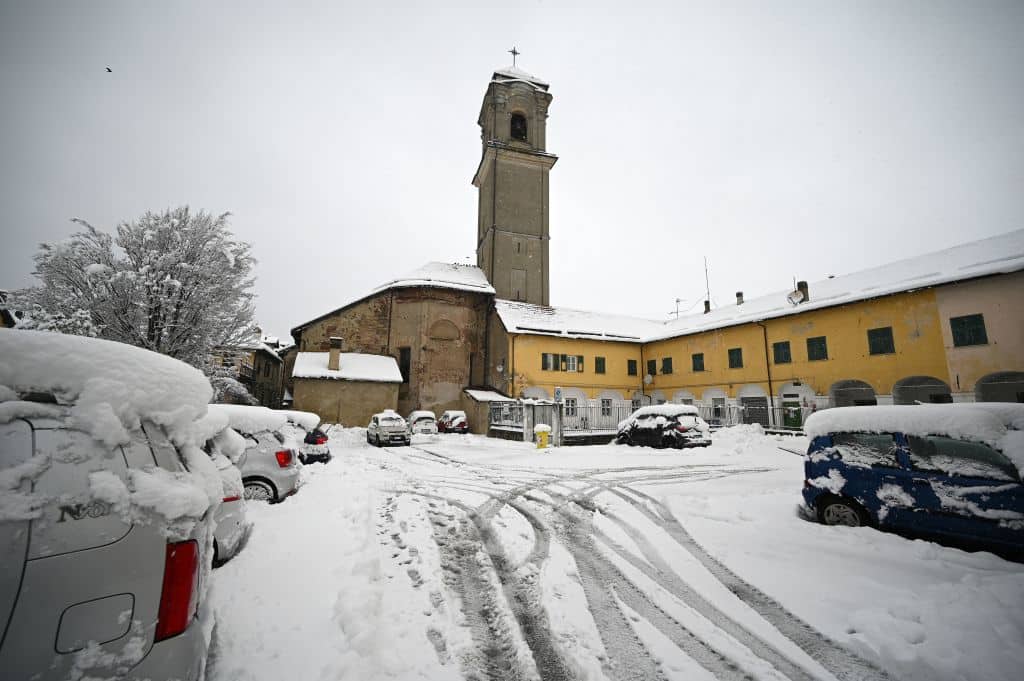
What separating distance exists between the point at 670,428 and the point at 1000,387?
14.4m

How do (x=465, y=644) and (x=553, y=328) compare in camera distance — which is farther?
(x=553, y=328)

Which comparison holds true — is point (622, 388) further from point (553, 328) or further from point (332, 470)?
point (332, 470)

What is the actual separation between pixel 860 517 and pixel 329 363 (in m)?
28.8

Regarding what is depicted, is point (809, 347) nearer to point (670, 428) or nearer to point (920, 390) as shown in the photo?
point (920, 390)

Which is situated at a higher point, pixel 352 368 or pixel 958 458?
pixel 352 368

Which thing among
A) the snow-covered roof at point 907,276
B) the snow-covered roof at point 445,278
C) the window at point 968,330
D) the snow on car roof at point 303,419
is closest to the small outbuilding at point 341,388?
the snow-covered roof at point 445,278

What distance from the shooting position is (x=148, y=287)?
1241cm

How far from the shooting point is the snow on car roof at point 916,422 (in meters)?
5.00

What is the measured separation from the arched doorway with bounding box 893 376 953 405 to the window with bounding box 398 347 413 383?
1109 inches

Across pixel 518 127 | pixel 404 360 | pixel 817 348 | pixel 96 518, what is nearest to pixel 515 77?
pixel 518 127

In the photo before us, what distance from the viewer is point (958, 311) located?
1917cm

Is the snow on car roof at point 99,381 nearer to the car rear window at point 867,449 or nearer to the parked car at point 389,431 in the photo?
the car rear window at point 867,449

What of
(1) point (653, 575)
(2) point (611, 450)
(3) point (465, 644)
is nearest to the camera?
(3) point (465, 644)

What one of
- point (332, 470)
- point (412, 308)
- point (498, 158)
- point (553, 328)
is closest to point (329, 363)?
point (412, 308)
